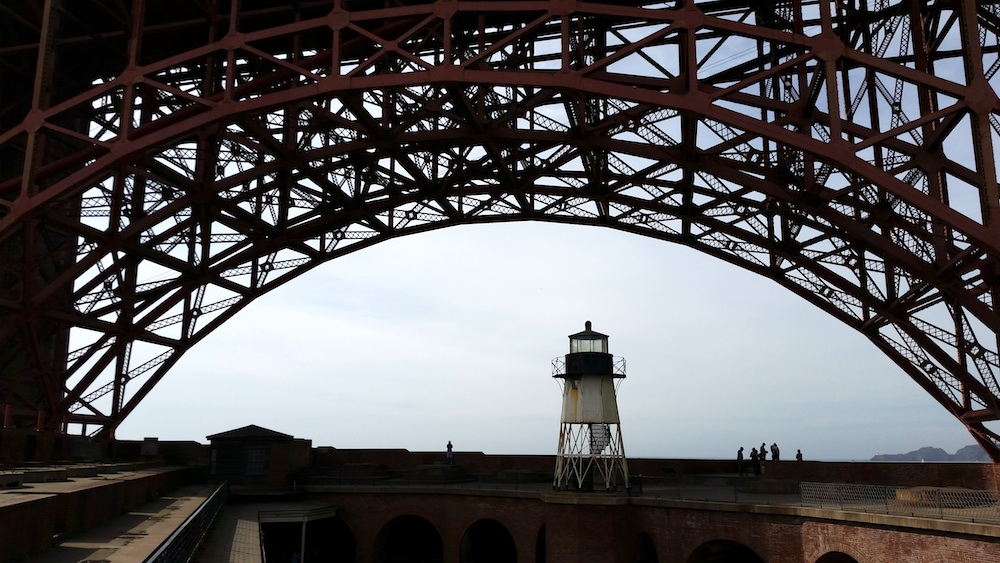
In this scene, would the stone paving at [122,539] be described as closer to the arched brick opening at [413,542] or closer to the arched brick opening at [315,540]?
the arched brick opening at [315,540]

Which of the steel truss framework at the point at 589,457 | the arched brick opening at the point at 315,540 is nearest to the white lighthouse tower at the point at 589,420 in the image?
the steel truss framework at the point at 589,457

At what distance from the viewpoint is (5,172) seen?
116 ft

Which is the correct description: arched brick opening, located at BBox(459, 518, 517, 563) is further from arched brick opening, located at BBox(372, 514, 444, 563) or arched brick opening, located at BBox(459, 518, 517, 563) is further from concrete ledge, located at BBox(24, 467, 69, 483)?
concrete ledge, located at BBox(24, 467, 69, 483)

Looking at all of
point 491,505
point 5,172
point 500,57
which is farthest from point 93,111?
point 491,505

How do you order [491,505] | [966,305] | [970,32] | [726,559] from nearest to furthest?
[970,32]
[966,305]
[726,559]
[491,505]

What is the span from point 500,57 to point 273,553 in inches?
922

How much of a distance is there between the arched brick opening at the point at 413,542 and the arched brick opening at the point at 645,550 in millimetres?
12986

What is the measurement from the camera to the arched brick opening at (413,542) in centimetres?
4031

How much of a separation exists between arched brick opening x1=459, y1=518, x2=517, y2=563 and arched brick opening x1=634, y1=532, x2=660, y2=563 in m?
10.1

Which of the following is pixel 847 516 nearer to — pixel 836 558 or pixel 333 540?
pixel 836 558

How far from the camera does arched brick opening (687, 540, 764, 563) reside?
91.2ft

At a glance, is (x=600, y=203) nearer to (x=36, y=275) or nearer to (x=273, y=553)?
(x=273, y=553)

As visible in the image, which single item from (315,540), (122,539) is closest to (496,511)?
(315,540)

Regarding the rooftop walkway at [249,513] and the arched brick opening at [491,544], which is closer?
the rooftop walkway at [249,513]
